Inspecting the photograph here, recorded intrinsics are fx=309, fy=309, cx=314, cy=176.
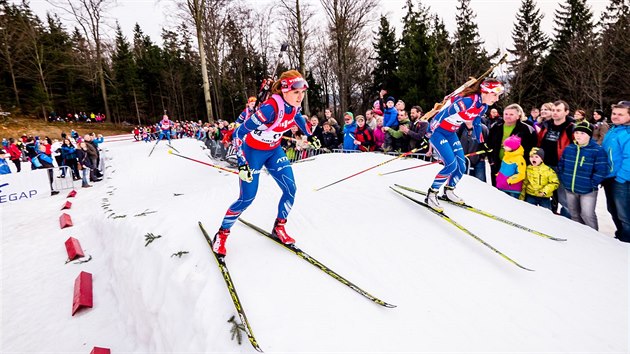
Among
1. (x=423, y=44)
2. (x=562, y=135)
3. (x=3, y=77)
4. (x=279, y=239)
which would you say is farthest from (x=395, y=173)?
(x=3, y=77)

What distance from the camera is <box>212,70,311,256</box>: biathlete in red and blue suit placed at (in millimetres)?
3783

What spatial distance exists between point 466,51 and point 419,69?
12.2ft

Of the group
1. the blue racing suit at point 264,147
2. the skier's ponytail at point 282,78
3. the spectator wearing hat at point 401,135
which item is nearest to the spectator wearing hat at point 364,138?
the spectator wearing hat at point 401,135

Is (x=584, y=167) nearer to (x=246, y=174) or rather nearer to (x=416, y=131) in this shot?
(x=416, y=131)

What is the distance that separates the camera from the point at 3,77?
39375 millimetres

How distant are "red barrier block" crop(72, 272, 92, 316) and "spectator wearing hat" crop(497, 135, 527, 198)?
7390mm

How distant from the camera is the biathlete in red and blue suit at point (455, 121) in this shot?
15.7 feet

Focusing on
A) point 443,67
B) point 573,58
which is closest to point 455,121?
point 443,67

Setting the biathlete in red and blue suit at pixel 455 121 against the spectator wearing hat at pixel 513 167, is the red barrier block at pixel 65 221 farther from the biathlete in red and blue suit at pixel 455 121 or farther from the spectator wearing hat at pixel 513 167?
the spectator wearing hat at pixel 513 167

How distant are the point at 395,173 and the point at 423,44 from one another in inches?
939

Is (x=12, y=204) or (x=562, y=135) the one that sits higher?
(x=562, y=135)

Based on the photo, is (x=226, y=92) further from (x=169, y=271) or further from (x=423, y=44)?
(x=169, y=271)

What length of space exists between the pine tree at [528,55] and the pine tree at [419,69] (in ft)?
20.0

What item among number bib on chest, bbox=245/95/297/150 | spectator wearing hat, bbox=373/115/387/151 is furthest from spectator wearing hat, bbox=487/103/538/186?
number bib on chest, bbox=245/95/297/150
